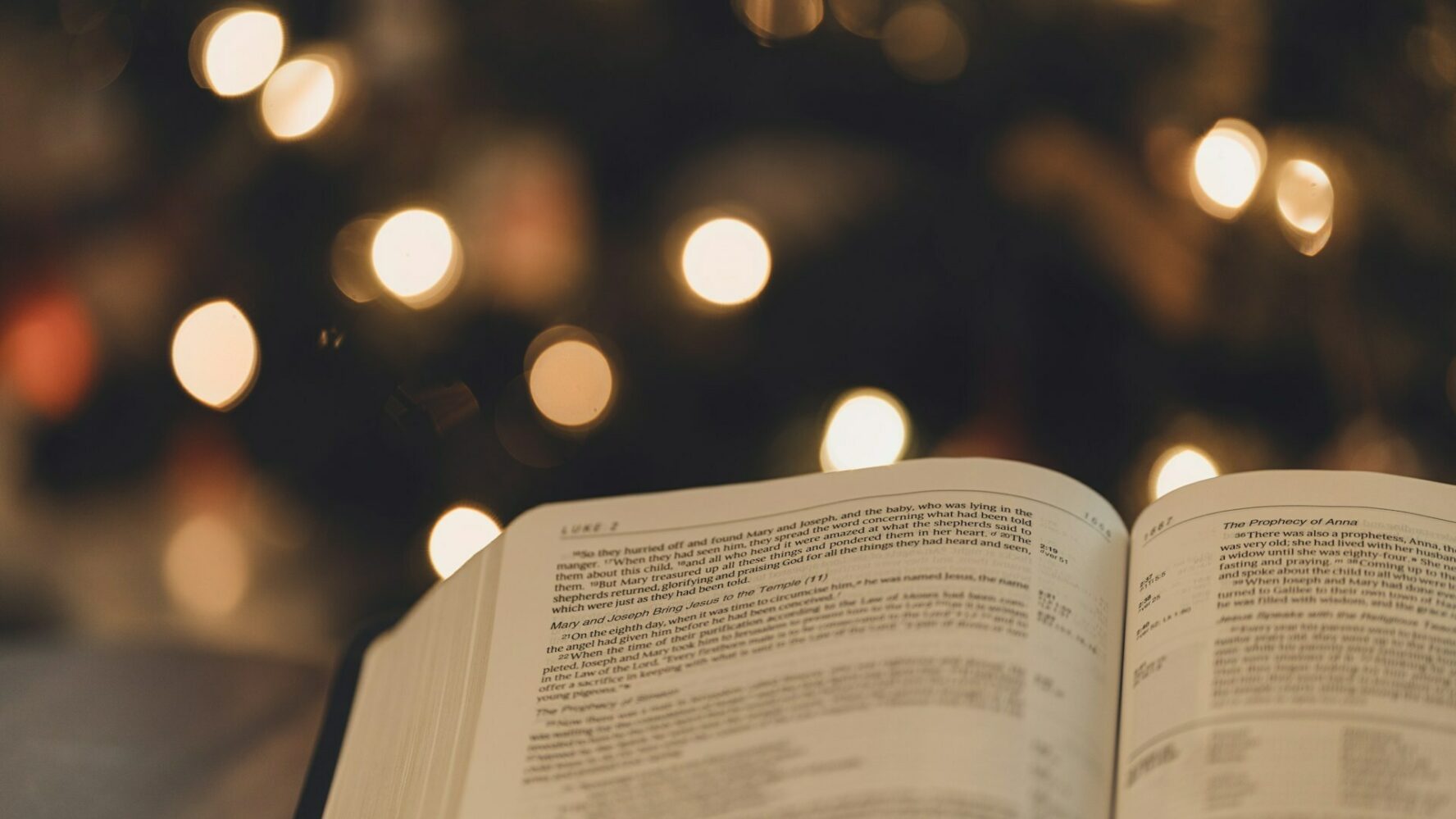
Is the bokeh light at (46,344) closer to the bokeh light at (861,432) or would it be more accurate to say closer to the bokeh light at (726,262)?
the bokeh light at (726,262)

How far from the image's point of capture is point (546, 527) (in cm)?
48

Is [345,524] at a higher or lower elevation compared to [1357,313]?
lower

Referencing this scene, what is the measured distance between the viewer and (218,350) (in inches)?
33.2

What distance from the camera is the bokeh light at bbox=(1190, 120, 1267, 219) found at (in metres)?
0.82

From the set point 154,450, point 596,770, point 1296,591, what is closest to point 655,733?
point 596,770

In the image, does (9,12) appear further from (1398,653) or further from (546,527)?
(1398,653)

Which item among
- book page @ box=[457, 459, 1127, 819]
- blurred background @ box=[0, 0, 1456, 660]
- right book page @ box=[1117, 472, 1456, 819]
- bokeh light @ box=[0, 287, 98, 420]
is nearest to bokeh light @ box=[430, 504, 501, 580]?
blurred background @ box=[0, 0, 1456, 660]

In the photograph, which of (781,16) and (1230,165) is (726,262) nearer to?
(781,16)

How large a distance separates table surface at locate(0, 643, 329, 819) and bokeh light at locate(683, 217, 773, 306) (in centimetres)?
44

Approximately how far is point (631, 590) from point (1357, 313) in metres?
0.63

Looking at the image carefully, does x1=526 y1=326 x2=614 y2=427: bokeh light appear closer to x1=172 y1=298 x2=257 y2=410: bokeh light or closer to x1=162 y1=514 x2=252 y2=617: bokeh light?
x1=172 y1=298 x2=257 y2=410: bokeh light

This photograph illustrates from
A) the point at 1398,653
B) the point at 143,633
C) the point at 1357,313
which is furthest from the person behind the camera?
the point at 143,633

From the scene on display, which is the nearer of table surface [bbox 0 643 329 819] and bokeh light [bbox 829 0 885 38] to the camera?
table surface [bbox 0 643 329 819]

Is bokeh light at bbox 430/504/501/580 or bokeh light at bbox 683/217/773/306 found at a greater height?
bokeh light at bbox 683/217/773/306
